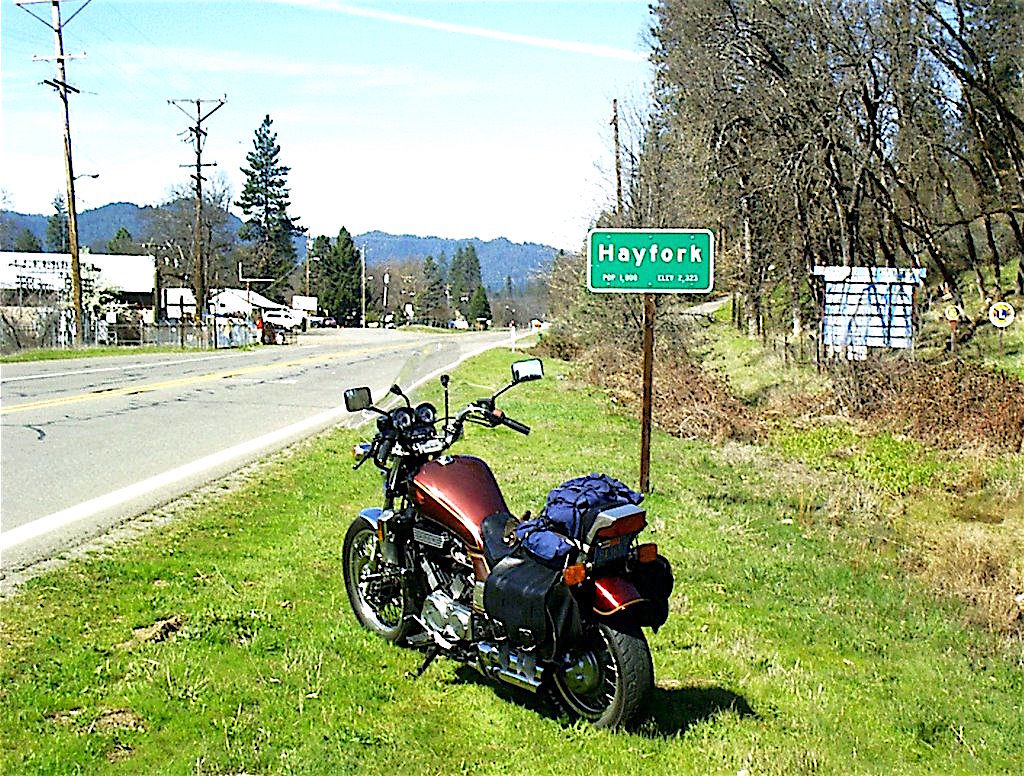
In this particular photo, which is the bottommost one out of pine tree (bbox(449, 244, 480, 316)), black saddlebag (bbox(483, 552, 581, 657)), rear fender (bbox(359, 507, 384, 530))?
black saddlebag (bbox(483, 552, 581, 657))

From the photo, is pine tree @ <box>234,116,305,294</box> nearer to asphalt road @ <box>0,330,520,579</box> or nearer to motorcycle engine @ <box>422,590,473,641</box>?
asphalt road @ <box>0,330,520,579</box>

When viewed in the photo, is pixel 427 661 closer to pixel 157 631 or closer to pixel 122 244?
pixel 157 631

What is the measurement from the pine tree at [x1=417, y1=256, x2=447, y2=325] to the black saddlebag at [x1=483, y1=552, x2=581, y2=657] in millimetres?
147359

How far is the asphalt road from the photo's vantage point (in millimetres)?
9094

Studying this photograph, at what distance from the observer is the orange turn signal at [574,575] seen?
4711mm

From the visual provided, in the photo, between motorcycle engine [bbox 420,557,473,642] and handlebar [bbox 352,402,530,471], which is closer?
motorcycle engine [bbox 420,557,473,642]

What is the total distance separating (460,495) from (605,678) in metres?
1.16

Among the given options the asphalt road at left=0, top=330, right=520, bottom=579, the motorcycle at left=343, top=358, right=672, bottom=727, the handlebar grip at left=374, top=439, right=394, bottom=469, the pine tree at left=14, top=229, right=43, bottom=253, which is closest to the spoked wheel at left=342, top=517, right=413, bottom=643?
the motorcycle at left=343, top=358, right=672, bottom=727

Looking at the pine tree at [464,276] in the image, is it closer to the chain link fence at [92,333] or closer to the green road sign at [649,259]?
the chain link fence at [92,333]

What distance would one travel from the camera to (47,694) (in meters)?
5.03

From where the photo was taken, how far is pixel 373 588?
20.6 ft

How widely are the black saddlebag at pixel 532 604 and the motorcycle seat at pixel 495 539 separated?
11 centimetres

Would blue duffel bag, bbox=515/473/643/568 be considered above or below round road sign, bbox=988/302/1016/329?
below

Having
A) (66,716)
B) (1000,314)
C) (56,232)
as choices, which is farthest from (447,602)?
(56,232)
